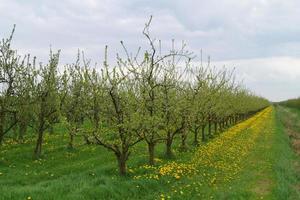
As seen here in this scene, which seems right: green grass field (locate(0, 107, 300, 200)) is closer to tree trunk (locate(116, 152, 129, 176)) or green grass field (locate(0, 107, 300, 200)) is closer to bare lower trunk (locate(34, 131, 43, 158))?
tree trunk (locate(116, 152, 129, 176))

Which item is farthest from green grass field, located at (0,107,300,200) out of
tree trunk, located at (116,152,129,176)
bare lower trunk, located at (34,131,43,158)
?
bare lower trunk, located at (34,131,43,158)

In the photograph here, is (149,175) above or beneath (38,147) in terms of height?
beneath

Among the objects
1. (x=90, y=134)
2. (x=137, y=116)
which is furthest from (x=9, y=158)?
(x=137, y=116)

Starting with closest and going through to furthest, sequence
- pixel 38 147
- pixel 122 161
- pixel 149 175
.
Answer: pixel 149 175 → pixel 122 161 → pixel 38 147

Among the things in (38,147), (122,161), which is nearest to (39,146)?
(38,147)

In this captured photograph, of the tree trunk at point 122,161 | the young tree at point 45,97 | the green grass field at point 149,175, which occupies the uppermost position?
the young tree at point 45,97

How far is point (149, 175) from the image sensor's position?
1500 cm

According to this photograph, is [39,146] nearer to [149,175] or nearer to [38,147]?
[38,147]

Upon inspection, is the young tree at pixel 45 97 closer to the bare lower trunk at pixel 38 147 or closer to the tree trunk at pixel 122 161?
the bare lower trunk at pixel 38 147

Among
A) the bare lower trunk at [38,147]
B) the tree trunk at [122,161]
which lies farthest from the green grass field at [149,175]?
the bare lower trunk at [38,147]

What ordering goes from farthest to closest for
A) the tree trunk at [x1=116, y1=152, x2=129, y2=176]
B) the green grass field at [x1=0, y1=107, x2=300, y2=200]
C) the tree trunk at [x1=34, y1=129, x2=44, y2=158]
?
the tree trunk at [x1=34, y1=129, x2=44, y2=158] → the tree trunk at [x1=116, y1=152, x2=129, y2=176] → the green grass field at [x1=0, y1=107, x2=300, y2=200]

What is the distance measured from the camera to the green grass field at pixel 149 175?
13.0 m

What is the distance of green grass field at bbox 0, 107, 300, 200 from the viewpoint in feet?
42.6

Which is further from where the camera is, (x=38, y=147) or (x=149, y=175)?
(x=38, y=147)
